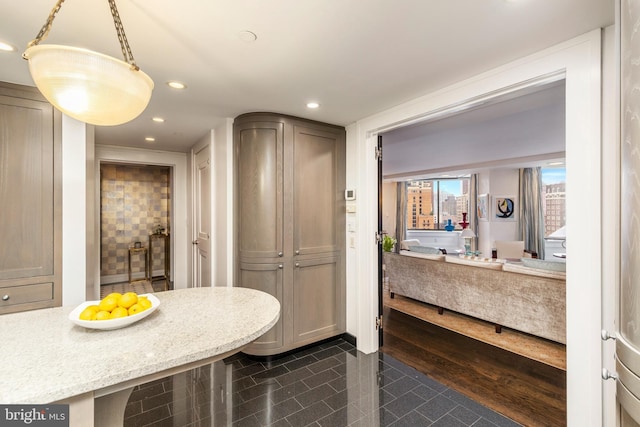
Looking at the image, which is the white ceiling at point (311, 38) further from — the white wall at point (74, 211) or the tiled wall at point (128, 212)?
the tiled wall at point (128, 212)

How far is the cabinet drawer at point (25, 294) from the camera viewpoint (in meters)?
1.98

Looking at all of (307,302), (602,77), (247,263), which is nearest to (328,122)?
(247,263)

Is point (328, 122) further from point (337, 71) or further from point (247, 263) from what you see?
point (247, 263)

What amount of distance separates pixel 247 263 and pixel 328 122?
1668 mm

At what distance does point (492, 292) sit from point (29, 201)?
4.28 meters

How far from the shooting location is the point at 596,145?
1.46 metres

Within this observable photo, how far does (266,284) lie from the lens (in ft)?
9.31

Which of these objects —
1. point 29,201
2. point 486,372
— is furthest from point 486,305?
point 29,201

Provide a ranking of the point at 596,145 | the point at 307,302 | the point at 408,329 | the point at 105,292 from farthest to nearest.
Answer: the point at 105,292, the point at 408,329, the point at 307,302, the point at 596,145

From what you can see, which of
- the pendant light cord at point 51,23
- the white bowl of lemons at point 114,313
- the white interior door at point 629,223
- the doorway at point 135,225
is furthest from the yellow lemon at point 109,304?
the doorway at point 135,225

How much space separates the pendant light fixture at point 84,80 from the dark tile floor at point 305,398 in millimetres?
1988

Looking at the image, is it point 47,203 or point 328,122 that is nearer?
point 47,203

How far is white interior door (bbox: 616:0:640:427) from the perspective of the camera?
868 millimetres

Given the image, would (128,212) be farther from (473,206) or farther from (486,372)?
(473,206)
